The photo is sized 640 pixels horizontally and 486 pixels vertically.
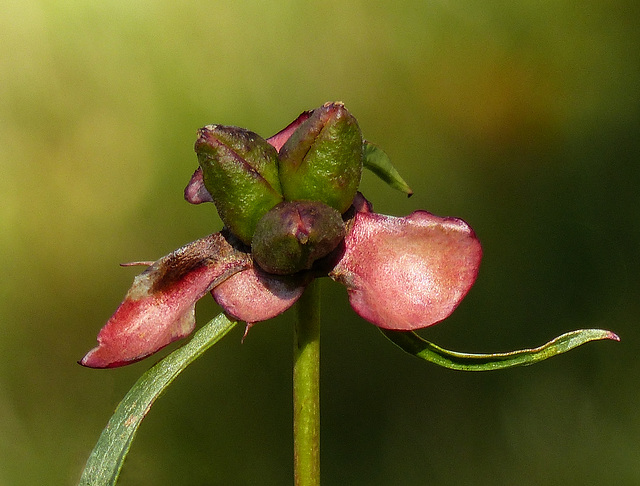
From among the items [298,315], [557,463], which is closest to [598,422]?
[557,463]

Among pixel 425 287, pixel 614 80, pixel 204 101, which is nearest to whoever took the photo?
pixel 425 287

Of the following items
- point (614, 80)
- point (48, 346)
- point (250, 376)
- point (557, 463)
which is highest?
point (614, 80)

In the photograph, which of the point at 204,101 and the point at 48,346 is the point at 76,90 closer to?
the point at 204,101

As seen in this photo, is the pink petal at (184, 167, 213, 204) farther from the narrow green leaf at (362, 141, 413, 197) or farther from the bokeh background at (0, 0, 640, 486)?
the bokeh background at (0, 0, 640, 486)

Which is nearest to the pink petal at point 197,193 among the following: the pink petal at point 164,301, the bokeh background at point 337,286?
the pink petal at point 164,301

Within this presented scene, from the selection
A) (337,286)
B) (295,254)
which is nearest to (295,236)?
(295,254)

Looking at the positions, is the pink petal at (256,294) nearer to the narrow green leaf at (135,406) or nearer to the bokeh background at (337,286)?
the narrow green leaf at (135,406)

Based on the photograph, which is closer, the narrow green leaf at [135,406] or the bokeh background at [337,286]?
the narrow green leaf at [135,406]
